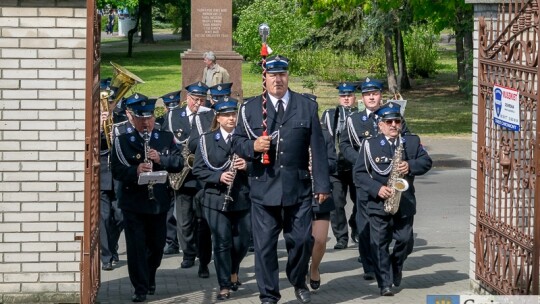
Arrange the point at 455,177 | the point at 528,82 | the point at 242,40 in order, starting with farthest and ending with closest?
the point at 242,40 < the point at 455,177 < the point at 528,82

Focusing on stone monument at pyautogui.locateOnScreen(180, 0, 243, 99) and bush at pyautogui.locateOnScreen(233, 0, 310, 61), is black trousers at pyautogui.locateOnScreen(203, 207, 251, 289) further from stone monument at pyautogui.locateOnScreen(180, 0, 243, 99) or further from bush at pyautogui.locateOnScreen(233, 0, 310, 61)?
bush at pyautogui.locateOnScreen(233, 0, 310, 61)

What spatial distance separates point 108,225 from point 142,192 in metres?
1.97

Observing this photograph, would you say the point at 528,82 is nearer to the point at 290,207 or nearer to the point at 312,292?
the point at 290,207

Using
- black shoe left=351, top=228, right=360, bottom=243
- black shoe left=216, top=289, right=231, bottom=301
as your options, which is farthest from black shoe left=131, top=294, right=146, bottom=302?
black shoe left=351, top=228, right=360, bottom=243

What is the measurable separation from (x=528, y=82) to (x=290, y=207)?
2.52 m

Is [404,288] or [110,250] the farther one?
[110,250]

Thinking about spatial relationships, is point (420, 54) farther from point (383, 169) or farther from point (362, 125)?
point (383, 169)

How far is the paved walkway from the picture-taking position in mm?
11273

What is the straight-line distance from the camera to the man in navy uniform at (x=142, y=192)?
11031mm

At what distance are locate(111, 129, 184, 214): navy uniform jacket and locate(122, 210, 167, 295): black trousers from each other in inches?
4.0

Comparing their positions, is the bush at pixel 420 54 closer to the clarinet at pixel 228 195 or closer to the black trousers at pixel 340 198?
the black trousers at pixel 340 198

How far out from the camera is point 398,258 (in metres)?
11.4

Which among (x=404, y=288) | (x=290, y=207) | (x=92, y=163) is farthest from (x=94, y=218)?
(x=404, y=288)

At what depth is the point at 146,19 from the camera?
70562 mm
